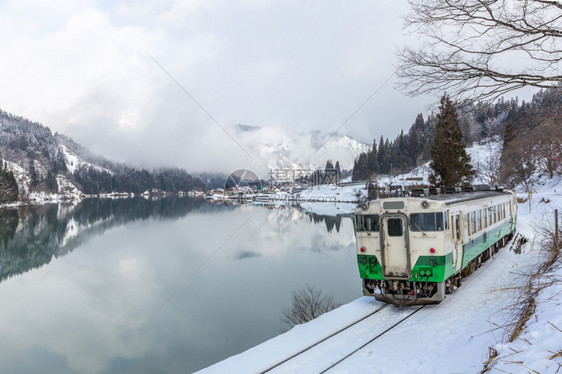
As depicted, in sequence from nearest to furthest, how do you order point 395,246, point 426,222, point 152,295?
point 426,222
point 395,246
point 152,295

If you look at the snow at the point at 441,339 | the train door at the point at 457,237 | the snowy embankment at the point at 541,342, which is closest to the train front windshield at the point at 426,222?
the train door at the point at 457,237

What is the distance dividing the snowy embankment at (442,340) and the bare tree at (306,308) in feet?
20.0

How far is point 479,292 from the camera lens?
13.2 m

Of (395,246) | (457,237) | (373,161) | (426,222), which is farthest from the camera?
(373,161)

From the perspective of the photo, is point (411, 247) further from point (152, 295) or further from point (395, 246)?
point (152, 295)

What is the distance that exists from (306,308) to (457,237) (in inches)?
371

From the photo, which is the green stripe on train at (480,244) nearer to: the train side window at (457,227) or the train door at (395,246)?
the train side window at (457,227)

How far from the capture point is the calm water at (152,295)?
674 inches

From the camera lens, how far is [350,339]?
33.5ft

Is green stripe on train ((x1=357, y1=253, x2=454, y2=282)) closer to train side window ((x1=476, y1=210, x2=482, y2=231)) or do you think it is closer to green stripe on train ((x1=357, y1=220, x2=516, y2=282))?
green stripe on train ((x1=357, y1=220, x2=516, y2=282))

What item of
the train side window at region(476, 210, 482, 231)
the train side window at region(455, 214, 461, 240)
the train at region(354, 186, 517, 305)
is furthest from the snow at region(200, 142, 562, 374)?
the train side window at region(476, 210, 482, 231)

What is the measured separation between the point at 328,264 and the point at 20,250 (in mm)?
40388

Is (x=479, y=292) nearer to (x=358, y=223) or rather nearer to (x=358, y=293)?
(x=358, y=223)

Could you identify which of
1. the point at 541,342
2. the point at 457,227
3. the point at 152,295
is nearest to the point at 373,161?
the point at 152,295
